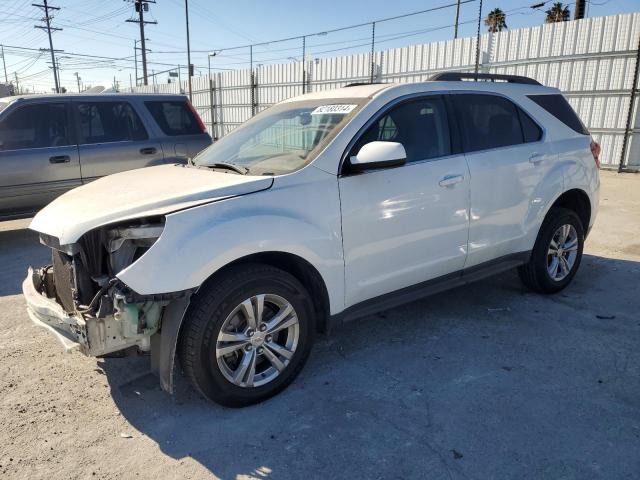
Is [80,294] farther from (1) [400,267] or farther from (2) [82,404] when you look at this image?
(1) [400,267]

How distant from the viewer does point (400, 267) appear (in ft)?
11.3

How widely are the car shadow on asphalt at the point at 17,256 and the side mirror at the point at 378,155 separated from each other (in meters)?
3.83

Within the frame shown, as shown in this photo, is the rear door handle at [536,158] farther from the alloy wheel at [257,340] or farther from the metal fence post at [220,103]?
the metal fence post at [220,103]

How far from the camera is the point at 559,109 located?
179 inches

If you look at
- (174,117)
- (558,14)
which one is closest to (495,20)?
(558,14)

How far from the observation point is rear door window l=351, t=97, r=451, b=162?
3402 mm

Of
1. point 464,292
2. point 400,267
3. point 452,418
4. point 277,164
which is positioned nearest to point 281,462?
point 452,418

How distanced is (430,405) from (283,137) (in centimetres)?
205

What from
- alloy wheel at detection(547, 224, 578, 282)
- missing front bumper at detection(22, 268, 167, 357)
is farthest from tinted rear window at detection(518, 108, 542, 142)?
missing front bumper at detection(22, 268, 167, 357)

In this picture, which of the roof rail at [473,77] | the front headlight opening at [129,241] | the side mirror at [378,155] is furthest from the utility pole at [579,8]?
the front headlight opening at [129,241]

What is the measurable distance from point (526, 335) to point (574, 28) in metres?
11.0

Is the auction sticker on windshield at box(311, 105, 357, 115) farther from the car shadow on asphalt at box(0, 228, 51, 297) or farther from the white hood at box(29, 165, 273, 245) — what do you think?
the car shadow on asphalt at box(0, 228, 51, 297)

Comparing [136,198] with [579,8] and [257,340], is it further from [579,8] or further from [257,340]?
[579,8]

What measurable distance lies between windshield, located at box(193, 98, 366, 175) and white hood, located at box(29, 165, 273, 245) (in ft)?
0.90
